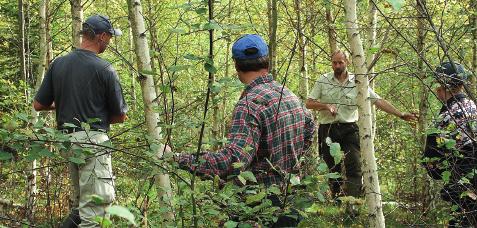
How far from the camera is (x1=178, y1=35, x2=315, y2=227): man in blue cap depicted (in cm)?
321

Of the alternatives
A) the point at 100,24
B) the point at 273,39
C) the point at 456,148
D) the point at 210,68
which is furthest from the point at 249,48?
the point at 273,39

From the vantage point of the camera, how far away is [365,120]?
4.75 metres

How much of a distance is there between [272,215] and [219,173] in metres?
0.37

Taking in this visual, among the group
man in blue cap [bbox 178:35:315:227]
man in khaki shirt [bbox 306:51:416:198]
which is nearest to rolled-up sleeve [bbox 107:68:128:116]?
man in blue cap [bbox 178:35:315:227]

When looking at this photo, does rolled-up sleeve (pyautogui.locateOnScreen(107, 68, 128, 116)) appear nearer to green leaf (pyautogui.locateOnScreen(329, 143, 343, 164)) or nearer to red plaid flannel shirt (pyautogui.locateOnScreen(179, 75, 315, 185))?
red plaid flannel shirt (pyautogui.locateOnScreen(179, 75, 315, 185))

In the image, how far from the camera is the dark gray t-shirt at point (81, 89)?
481 centimetres

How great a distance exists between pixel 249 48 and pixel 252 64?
4.2 inches

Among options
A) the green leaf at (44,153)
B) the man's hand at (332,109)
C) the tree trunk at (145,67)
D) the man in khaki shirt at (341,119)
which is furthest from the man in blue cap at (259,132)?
the man in khaki shirt at (341,119)

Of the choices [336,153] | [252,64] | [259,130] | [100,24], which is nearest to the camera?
[336,153]

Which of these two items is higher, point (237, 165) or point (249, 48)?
point (249, 48)

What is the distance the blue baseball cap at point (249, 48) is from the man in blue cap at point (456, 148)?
5.03 ft

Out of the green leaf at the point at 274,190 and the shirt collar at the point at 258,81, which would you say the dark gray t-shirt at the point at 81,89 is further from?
the green leaf at the point at 274,190

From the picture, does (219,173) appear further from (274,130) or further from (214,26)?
(214,26)

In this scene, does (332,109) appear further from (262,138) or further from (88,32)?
(262,138)
